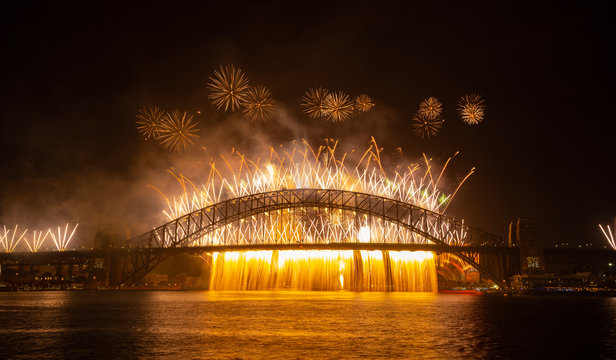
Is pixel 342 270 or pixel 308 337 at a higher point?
pixel 342 270

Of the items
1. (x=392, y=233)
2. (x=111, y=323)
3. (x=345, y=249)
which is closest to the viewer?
(x=111, y=323)

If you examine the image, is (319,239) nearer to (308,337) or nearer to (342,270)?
(342,270)

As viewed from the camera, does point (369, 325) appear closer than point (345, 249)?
Yes

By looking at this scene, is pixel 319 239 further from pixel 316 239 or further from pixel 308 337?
pixel 308 337

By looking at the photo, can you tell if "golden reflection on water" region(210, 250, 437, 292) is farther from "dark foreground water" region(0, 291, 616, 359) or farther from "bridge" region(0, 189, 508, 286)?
"dark foreground water" region(0, 291, 616, 359)

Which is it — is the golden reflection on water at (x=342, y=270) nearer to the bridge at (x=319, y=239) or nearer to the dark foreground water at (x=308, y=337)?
the bridge at (x=319, y=239)

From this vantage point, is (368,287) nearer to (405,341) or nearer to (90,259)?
(90,259)

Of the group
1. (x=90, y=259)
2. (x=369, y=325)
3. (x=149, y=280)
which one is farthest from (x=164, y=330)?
(x=149, y=280)

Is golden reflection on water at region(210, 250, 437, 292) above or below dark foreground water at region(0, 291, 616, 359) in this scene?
above

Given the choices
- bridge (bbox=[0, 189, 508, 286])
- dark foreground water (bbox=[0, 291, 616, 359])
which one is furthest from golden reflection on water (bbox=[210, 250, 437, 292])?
dark foreground water (bbox=[0, 291, 616, 359])

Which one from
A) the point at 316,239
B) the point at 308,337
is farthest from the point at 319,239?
the point at 308,337

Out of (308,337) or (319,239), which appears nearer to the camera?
(308,337)
